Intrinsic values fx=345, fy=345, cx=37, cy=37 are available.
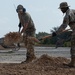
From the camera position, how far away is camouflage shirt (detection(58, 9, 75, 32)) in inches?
400

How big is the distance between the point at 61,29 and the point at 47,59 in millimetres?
2018

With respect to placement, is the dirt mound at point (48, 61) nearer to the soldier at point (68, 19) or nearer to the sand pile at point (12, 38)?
the soldier at point (68, 19)

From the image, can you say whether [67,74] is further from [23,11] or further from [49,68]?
[23,11]

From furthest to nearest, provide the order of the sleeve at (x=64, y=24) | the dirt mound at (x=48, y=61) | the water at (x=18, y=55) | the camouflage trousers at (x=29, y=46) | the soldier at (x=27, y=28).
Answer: the water at (x=18, y=55)
the camouflage trousers at (x=29, y=46)
the soldier at (x=27, y=28)
the dirt mound at (x=48, y=61)
the sleeve at (x=64, y=24)

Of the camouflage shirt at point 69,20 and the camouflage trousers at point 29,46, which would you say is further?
the camouflage trousers at point 29,46

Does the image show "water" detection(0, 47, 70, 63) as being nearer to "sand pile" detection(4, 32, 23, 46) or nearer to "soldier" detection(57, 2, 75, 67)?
"sand pile" detection(4, 32, 23, 46)

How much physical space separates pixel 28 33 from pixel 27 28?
0.61 ft

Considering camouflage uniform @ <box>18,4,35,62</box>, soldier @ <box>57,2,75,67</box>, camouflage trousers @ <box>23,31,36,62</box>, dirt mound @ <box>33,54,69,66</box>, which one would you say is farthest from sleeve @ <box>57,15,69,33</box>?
camouflage trousers @ <box>23,31,36,62</box>

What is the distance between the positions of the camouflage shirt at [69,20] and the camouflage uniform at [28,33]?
220 cm

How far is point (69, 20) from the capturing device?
1038 centimetres

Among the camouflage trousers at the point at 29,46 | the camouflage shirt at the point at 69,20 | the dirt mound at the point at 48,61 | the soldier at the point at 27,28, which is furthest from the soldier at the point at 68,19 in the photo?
the camouflage trousers at the point at 29,46

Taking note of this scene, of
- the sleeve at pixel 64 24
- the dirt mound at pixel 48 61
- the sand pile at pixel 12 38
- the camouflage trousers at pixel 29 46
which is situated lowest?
the dirt mound at pixel 48 61

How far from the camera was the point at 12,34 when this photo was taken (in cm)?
1231

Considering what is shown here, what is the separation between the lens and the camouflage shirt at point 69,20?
33.4 feet
